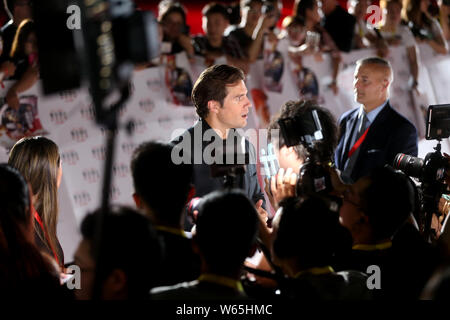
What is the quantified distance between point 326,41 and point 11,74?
122 inches

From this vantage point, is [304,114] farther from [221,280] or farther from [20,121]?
[20,121]

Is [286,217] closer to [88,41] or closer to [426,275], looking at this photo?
[426,275]

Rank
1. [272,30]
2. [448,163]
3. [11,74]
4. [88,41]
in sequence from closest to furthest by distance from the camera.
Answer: [88,41] < [448,163] < [11,74] < [272,30]

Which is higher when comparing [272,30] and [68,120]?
[272,30]

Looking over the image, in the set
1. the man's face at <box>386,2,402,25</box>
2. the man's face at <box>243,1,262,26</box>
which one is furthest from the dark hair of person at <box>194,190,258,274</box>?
the man's face at <box>386,2,402,25</box>

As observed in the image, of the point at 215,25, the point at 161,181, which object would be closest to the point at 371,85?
the point at 215,25

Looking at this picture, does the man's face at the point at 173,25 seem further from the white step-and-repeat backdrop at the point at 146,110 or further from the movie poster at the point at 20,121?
the movie poster at the point at 20,121

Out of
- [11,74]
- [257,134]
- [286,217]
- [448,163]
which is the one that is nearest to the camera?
[286,217]

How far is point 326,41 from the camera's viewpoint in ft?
19.2

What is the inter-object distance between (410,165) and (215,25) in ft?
9.00

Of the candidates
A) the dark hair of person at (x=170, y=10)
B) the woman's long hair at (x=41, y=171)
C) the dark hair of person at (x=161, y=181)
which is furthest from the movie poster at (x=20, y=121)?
the dark hair of person at (x=161, y=181)

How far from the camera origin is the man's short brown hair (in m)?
3.19

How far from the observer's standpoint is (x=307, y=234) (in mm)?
1937
